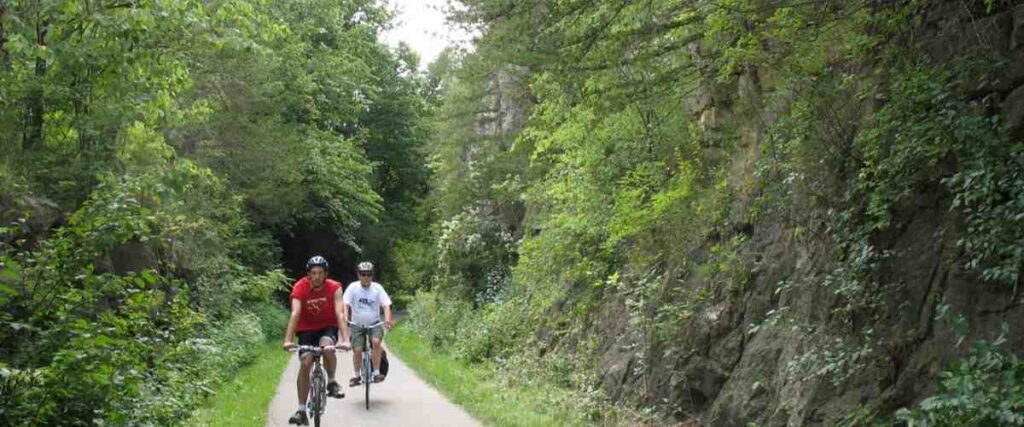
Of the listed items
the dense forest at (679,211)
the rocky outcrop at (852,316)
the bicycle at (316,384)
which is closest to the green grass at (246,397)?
the dense forest at (679,211)

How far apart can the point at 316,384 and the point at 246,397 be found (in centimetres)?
395

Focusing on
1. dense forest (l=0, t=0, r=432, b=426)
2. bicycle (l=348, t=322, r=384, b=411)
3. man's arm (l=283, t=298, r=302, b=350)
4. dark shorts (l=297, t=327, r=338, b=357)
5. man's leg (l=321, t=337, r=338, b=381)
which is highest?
dense forest (l=0, t=0, r=432, b=426)

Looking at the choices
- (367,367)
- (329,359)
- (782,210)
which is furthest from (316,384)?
(782,210)

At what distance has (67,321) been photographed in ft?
Answer: 20.4

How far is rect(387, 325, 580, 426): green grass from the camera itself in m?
9.91

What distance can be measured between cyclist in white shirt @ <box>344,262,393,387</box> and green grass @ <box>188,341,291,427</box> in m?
1.52

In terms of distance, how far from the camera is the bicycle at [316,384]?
893 cm

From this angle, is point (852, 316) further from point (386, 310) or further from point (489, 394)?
point (386, 310)

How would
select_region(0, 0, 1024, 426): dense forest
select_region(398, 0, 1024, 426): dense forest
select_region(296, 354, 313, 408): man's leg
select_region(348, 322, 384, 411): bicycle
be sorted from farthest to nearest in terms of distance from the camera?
1. select_region(348, 322, 384, 411): bicycle
2. select_region(296, 354, 313, 408): man's leg
3. select_region(0, 0, 1024, 426): dense forest
4. select_region(398, 0, 1024, 426): dense forest

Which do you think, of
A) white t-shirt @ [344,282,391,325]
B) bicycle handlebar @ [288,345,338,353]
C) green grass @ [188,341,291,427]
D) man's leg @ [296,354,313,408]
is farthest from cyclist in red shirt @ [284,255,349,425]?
white t-shirt @ [344,282,391,325]

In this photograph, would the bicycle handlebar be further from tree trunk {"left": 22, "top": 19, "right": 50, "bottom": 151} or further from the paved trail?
tree trunk {"left": 22, "top": 19, "right": 50, "bottom": 151}

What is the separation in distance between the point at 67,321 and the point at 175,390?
205 centimetres

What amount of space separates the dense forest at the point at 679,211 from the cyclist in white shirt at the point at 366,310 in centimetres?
238

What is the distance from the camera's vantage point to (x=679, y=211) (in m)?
10.4
